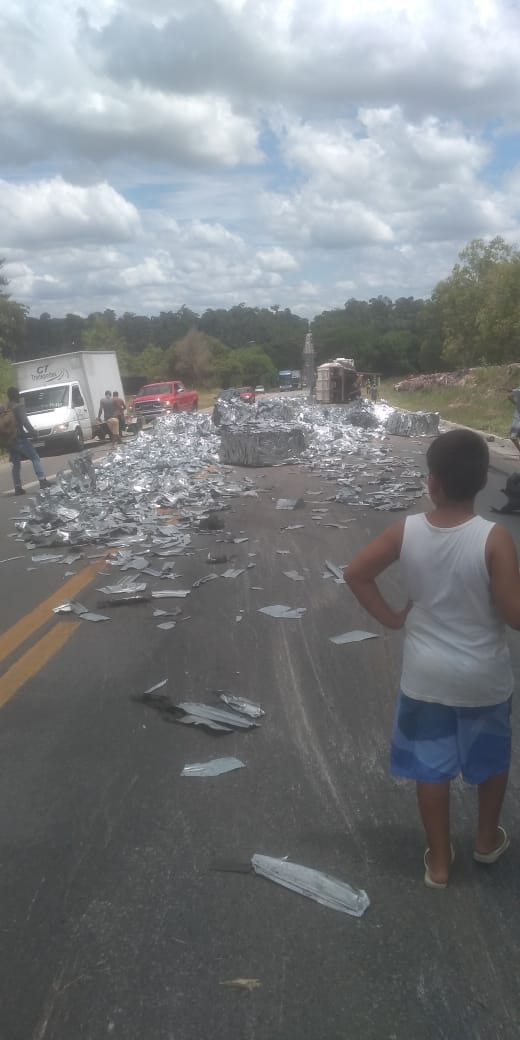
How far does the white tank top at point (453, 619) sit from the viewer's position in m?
2.86

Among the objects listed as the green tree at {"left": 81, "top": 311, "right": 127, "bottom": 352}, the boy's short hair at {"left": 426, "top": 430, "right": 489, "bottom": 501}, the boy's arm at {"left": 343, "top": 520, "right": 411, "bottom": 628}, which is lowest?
the green tree at {"left": 81, "top": 311, "right": 127, "bottom": 352}

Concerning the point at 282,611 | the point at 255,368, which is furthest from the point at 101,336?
the point at 282,611

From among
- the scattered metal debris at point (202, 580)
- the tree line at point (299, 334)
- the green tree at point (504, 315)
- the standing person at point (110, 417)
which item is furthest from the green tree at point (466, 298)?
the scattered metal debris at point (202, 580)

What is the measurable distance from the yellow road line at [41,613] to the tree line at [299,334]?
42573 mm

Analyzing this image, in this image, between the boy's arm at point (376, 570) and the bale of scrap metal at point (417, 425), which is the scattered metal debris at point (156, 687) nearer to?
the boy's arm at point (376, 570)

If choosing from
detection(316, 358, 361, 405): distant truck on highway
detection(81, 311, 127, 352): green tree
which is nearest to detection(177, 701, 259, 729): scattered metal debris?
detection(316, 358, 361, 405): distant truck on highway

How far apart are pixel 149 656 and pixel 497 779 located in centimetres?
316

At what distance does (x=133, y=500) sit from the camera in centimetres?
1279

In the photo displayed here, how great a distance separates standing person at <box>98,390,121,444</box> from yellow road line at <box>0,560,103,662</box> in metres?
19.6

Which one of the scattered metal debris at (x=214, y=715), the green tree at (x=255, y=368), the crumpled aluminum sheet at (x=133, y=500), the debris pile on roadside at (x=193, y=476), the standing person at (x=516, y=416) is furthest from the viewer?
the green tree at (x=255, y=368)

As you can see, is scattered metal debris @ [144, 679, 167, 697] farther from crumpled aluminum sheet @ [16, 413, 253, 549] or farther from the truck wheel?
the truck wheel

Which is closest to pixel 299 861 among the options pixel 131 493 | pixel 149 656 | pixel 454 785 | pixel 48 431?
pixel 454 785

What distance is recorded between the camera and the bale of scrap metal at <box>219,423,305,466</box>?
18859 mm

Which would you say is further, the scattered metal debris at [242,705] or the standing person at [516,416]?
the standing person at [516,416]
